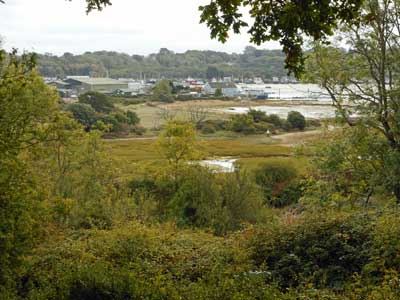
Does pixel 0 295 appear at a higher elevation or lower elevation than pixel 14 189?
lower

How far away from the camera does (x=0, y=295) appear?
5688 millimetres

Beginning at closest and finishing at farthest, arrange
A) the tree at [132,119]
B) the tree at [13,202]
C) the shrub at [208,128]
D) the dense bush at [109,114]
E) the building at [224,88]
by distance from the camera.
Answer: the tree at [13,202] → the dense bush at [109,114] → the tree at [132,119] → the shrub at [208,128] → the building at [224,88]

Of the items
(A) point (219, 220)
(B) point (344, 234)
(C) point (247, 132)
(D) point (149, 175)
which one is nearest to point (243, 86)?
(C) point (247, 132)

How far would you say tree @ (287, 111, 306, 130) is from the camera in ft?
179

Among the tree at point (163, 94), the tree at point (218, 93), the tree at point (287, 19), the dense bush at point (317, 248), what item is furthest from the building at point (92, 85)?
the tree at point (287, 19)

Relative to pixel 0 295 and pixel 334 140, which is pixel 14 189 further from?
pixel 334 140

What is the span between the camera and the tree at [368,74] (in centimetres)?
1392

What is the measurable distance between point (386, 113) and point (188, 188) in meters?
9.43

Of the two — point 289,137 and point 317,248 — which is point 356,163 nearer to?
point 317,248

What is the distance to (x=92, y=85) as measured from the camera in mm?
75188

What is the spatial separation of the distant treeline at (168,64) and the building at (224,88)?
2.34 meters

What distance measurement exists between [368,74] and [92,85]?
64.8m

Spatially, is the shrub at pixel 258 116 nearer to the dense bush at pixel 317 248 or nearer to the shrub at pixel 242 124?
the shrub at pixel 242 124

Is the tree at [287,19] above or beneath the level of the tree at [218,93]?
above
